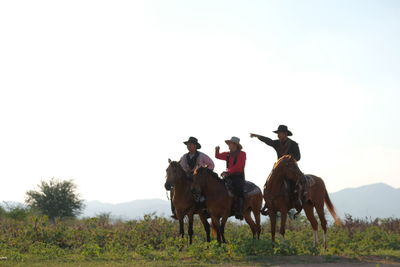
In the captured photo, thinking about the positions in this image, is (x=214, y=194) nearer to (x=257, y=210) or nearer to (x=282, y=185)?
(x=282, y=185)

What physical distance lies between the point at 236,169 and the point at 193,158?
1403mm

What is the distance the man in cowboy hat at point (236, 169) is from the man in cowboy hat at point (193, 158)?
60 cm

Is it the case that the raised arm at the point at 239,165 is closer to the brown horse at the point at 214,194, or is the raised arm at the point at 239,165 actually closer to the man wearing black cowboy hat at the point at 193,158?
the brown horse at the point at 214,194

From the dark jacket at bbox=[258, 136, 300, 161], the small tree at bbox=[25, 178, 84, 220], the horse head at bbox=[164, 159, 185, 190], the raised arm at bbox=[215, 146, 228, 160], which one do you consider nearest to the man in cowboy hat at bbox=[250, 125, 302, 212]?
the dark jacket at bbox=[258, 136, 300, 161]

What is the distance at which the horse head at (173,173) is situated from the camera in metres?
14.5

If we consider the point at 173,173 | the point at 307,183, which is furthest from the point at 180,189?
the point at 307,183

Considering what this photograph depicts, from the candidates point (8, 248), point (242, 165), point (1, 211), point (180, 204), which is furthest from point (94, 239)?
point (1, 211)

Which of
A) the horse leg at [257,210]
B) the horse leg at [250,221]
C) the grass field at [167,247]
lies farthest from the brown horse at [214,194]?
the horse leg at [257,210]

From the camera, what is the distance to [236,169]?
15156mm

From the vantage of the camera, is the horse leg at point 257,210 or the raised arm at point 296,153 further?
the horse leg at point 257,210

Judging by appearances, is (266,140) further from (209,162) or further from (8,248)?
(8,248)

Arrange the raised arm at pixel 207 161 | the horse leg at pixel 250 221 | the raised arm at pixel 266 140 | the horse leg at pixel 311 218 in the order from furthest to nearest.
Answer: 1. the horse leg at pixel 250 221
2. the raised arm at pixel 266 140
3. the raised arm at pixel 207 161
4. the horse leg at pixel 311 218

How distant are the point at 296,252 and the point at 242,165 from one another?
2.82 m

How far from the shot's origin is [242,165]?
15156 mm
